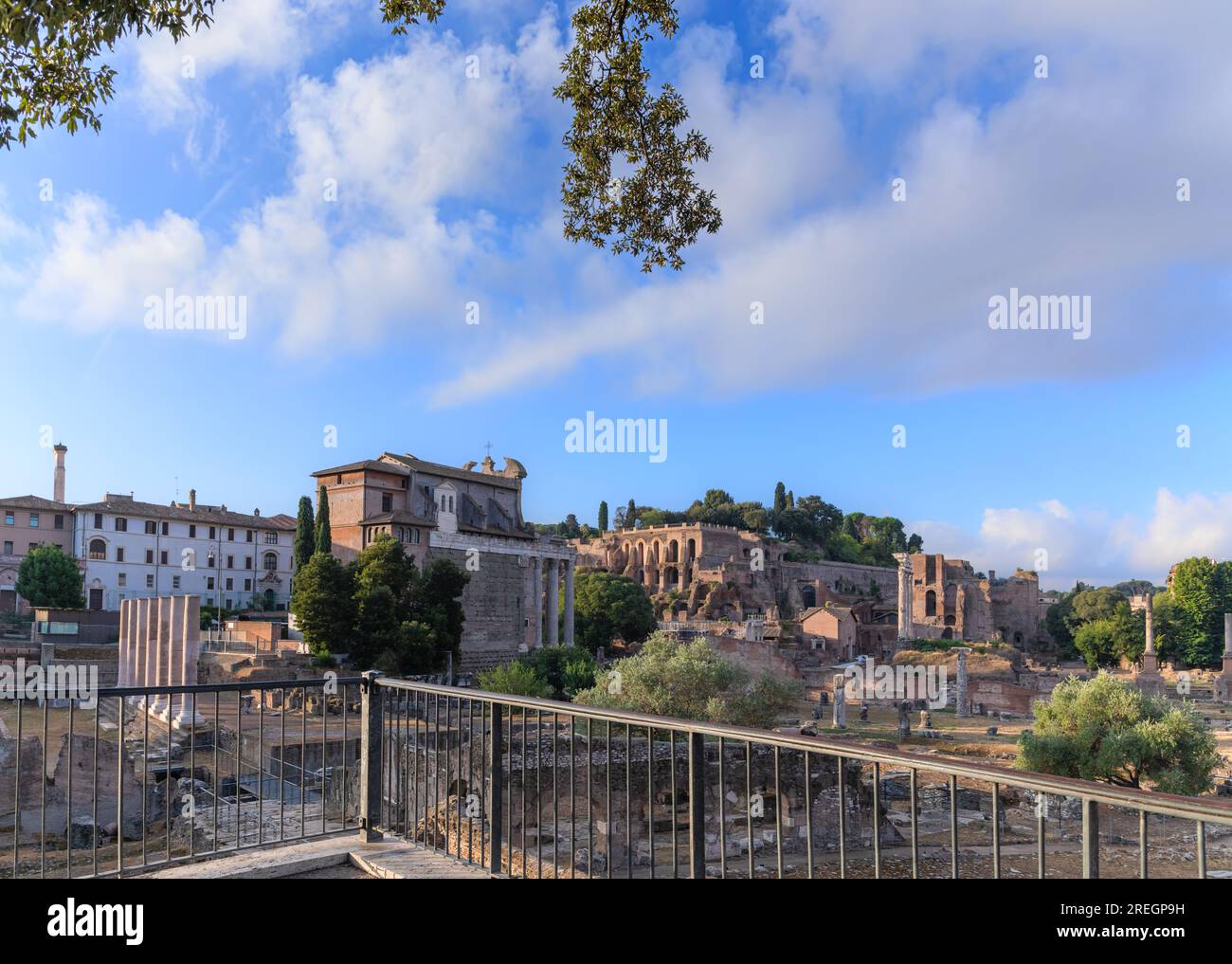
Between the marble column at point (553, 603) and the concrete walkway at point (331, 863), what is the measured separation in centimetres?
4130

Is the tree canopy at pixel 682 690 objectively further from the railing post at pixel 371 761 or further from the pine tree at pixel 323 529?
the pine tree at pixel 323 529

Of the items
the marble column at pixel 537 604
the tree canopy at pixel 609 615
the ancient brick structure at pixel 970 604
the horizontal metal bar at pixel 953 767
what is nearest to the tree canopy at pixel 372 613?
the marble column at pixel 537 604

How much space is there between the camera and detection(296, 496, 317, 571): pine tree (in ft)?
143

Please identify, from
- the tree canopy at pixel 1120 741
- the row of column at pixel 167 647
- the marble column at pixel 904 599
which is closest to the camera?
the tree canopy at pixel 1120 741

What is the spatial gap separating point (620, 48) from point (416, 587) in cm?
3105

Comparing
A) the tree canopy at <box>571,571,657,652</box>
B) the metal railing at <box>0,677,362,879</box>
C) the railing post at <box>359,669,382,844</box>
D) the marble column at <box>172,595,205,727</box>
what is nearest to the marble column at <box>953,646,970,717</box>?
the tree canopy at <box>571,571,657,652</box>

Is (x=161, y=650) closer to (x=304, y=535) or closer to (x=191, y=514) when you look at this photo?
(x=304, y=535)

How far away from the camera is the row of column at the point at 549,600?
46.5 metres

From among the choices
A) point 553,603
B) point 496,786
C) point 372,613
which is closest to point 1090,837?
point 496,786

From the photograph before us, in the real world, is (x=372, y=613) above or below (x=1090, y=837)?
below

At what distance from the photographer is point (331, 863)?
17.4 ft

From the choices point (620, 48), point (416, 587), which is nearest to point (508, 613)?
point (416, 587)

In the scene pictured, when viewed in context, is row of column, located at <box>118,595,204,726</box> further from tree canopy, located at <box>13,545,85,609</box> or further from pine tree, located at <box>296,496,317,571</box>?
tree canopy, located at <box>13,545,85,609</box>

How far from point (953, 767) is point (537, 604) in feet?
145
